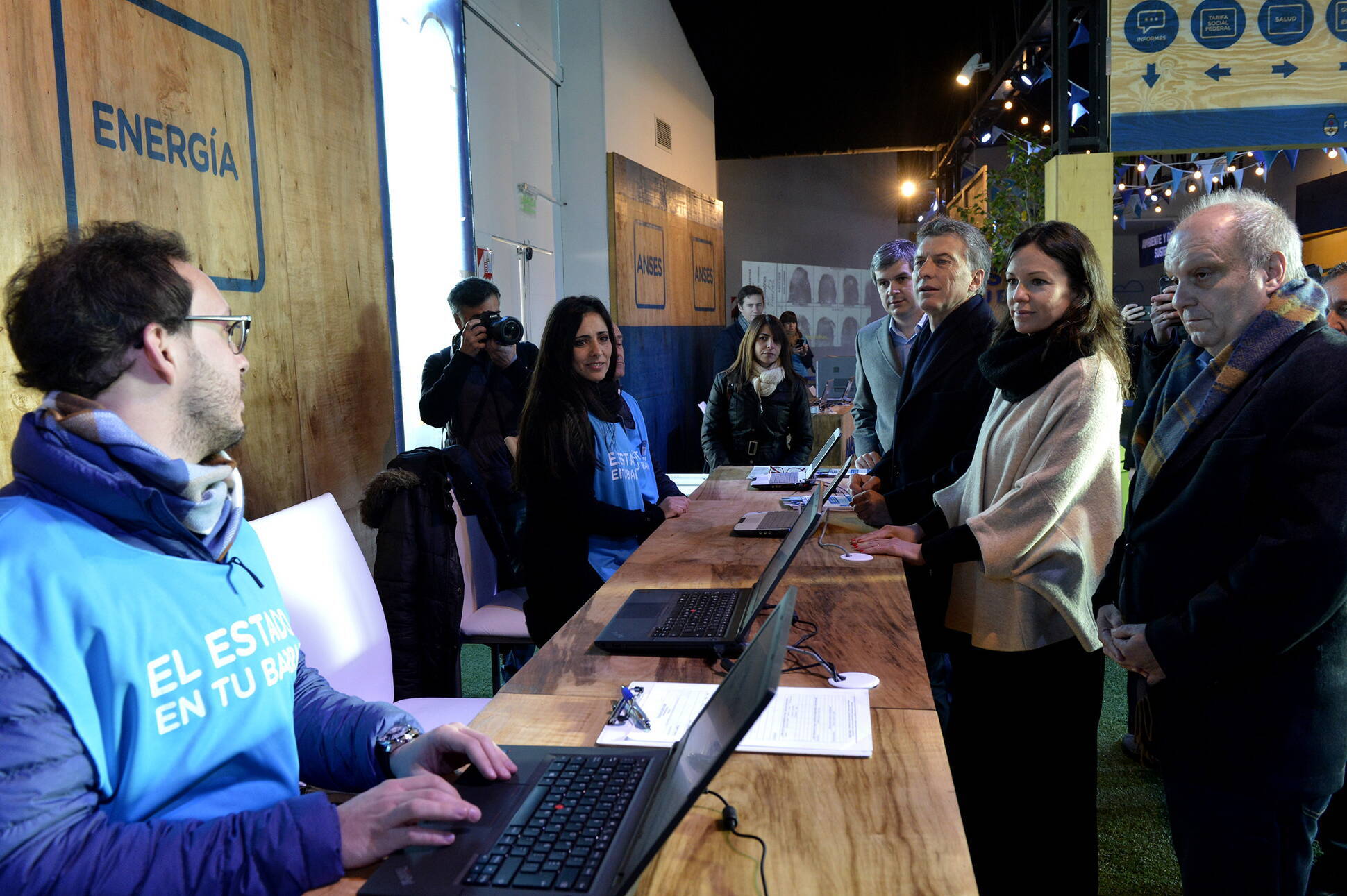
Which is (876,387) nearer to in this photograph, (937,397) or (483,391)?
(937,397)

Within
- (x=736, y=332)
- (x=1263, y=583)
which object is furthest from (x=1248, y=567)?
(x=736, y=332)

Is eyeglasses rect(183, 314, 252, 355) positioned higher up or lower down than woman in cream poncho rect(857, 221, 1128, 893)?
higher up

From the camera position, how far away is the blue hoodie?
2.87 feet

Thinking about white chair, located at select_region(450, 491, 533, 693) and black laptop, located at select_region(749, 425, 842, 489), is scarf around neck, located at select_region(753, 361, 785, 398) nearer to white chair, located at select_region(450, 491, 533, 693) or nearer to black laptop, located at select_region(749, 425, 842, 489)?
black laptop, located at select_region(749, 425, 842, 489)

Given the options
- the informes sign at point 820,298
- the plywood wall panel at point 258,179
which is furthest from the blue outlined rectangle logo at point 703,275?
the plywood wall panel at point 258,179

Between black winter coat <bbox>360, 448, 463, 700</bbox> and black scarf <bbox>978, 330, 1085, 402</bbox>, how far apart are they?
61.0 inches

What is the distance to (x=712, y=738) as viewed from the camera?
904mm

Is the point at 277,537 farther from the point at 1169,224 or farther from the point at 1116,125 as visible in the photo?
the point at 1169,224

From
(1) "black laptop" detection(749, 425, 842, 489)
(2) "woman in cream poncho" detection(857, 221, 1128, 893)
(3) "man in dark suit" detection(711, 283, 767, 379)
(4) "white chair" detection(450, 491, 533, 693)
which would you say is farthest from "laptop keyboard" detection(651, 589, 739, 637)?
(3) "man in dark suit" detection(711, 283, 767, 379)

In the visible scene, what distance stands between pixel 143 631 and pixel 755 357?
13.6 ft

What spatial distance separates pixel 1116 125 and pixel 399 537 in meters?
3.03

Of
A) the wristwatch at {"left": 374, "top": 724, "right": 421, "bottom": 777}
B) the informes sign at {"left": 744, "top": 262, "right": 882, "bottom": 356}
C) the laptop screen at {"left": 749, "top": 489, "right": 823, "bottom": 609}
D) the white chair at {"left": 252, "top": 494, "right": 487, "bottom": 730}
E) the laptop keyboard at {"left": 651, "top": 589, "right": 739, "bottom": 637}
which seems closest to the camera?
the wristwatch at {"left": 374, "top": 724, "right": 421, "bottom": 777}

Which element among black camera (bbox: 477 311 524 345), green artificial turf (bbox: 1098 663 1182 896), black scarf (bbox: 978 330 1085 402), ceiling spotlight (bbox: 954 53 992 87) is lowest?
green artificial turf (bbox: 1098 663 1182 896)

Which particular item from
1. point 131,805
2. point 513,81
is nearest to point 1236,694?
point 131,805
